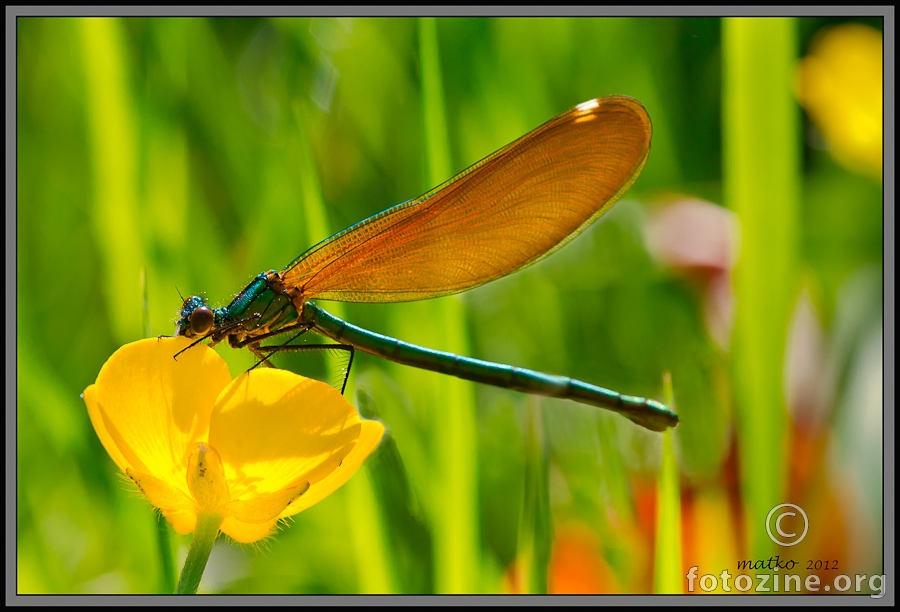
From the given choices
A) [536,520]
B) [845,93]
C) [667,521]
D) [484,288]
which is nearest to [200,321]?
[536,520]

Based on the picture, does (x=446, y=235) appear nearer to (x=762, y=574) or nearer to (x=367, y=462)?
(x=367, y=462)

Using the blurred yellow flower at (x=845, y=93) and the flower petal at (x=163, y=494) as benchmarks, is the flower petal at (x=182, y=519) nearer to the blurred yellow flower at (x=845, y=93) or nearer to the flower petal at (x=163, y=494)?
the flower petal at (x=163, y=494)

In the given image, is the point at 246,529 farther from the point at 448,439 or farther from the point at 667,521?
the point at 667,521

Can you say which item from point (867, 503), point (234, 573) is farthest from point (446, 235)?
point (867, 503)

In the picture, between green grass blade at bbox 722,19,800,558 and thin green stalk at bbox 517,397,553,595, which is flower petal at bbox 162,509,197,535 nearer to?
thin green stalk at bbox 517,397,553,595

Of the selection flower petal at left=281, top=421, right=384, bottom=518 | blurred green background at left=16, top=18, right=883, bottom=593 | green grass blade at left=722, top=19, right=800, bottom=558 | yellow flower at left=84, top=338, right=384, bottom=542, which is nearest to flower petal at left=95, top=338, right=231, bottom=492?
yellow flower at left=84, top=338, right=384, bottom=542

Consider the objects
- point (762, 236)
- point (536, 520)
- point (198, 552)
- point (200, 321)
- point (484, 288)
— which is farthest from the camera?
point (484, 288)
